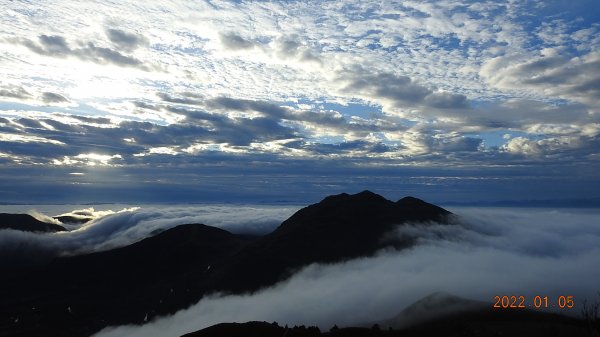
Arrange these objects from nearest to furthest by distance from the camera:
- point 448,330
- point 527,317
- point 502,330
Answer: point 502,330, point 448,330, point 527,317

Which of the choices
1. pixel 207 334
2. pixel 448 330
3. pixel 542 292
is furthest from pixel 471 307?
pixel 207 334

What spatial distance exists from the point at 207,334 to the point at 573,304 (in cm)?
11982

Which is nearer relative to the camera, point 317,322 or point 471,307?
point 471,307

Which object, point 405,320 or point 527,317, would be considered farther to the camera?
point 405,320

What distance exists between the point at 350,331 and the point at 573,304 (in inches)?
3385

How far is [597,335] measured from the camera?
98.7m

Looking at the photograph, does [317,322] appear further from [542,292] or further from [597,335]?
[597,335]

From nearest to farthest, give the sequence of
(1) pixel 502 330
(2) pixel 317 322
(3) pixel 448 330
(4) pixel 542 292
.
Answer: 1. (1) pixel 502 330
2. (3) pixel 448 330
3. (4) pixel 542 292
4. (2) pixel 317 322

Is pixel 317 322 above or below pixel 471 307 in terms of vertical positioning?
below

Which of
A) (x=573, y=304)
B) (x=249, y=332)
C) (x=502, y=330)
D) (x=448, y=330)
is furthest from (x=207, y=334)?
(x=573, y=304)

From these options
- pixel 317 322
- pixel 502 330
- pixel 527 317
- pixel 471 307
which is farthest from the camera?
pixel 317 322

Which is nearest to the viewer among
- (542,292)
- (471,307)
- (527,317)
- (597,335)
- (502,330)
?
(597,335)

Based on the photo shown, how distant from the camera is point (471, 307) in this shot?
148000 millimetres

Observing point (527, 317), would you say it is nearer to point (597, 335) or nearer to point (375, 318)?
A: point (597, 335)
